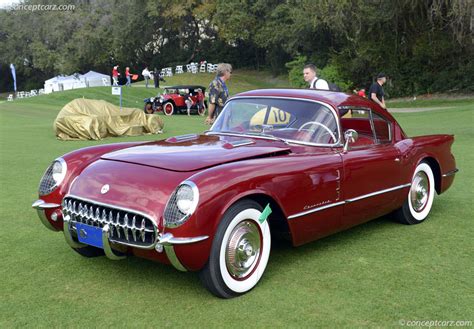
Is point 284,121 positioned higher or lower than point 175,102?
higher

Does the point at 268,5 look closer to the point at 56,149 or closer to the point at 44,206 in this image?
the point at 56,149

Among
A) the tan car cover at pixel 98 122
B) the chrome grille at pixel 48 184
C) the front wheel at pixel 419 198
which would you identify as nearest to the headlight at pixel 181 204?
the chrome grille at pixel 48 184

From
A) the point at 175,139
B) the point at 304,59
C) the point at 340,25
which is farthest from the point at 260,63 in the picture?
the point at 175,139

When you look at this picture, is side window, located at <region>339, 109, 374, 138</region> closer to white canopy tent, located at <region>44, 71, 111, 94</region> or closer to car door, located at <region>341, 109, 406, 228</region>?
car door, located at <region>341, 109, 406, 228</region>

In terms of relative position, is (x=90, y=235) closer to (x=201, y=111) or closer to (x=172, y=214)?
(x=172, y=214)

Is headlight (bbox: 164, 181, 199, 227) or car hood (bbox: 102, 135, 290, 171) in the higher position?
car hood (bbox: 102, 135, 290, 171)

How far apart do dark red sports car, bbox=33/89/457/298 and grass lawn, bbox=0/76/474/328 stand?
0.23m

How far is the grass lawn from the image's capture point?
3.20 metres

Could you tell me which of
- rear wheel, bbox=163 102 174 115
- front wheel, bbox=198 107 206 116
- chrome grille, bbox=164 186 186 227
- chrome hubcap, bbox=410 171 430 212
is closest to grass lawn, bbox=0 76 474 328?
chrome hubcap, bbox=410 171 430 212

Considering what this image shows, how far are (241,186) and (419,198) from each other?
2.81 metres

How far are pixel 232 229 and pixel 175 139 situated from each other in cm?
148

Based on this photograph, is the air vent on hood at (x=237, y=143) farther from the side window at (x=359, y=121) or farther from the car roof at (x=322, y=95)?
the side window at (x=359, y=121)

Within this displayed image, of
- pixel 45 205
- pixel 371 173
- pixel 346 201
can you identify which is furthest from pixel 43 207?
pixel 371 173

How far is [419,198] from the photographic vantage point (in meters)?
5.45
